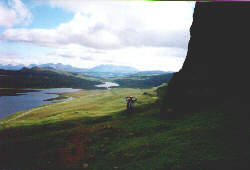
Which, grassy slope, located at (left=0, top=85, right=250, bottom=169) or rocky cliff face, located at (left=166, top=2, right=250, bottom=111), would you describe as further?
rocky cliff face, located at (left=166, top=2, right=250, bottom=111)

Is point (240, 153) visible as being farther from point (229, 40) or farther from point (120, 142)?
point (229, 40)

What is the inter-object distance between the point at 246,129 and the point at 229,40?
51.9ft

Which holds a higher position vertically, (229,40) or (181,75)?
(229,40)

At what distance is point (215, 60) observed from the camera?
29.3 metres

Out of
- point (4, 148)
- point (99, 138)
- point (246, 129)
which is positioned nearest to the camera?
point (246, 129)

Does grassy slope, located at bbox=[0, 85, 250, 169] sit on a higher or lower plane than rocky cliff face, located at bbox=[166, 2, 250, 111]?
lower

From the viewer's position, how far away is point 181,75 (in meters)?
37.6

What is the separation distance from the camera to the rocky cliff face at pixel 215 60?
23.8 m

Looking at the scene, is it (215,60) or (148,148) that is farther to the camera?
(215,60)

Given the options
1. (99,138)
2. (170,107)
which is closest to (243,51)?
(170,107)

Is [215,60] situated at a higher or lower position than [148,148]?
higher

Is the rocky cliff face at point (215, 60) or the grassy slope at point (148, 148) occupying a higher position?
the rocky cliff face at point (215, 60)

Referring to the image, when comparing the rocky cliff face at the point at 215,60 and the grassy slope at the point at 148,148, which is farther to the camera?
the rocky cliff face at the point at 215,60

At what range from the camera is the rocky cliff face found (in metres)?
23.8
